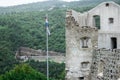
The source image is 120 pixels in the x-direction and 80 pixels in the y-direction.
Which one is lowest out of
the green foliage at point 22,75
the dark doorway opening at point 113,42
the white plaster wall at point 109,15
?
the green foliage at point 22,75

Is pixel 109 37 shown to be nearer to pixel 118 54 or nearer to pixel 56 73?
pixel 118 54

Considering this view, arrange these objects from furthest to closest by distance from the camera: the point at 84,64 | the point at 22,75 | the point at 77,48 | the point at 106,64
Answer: the point at 22,75 → the point at 77,48 → the point at 84,64 → the point at 106,64

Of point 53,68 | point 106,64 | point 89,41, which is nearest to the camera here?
point 106,64

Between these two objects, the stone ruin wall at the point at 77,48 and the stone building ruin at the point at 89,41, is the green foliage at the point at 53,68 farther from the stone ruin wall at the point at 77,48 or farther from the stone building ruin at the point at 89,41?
the stone building ruin at the point at 89,41

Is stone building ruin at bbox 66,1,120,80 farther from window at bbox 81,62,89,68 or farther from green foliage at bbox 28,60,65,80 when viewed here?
green foliage at bbox 28,60,65,80

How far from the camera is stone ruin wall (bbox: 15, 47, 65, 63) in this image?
78438mm

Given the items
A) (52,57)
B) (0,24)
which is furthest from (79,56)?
(0,24)

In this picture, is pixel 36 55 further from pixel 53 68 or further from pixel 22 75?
pixel 22 75

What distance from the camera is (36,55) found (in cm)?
8475

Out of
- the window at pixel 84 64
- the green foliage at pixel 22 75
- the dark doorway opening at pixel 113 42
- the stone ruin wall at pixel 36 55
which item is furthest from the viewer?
the stone ruin wall at pixel 36 55

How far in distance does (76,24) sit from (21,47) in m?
59.6

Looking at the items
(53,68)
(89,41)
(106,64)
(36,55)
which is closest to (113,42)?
(89,41)

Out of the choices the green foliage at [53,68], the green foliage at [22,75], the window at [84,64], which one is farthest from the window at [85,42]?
the green foliage at [53,68]

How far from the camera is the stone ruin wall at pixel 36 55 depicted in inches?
3088
